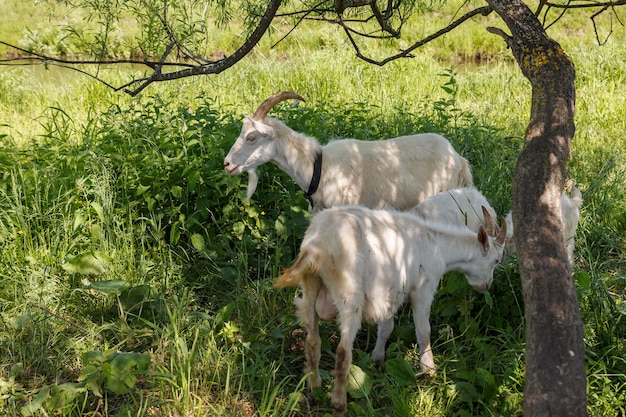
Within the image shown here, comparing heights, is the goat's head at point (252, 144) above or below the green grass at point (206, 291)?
above

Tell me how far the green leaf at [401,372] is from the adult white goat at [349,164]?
64.6 inches

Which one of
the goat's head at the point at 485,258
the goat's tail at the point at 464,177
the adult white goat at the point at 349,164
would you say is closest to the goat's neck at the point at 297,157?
the adult white goat at the point at 349,164

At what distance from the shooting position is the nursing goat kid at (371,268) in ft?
10.8

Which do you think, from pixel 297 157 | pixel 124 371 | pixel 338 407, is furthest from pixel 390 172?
pixel 124 371

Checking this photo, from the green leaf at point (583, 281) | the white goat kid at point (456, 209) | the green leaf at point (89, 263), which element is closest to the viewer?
the green leaf at point (583, 281)

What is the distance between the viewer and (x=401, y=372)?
10.9ft

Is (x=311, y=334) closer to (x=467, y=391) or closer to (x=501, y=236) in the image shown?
(x=467, y=391)

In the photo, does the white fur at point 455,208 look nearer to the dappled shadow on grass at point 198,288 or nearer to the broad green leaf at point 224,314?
the dappled shadow on grass at point 198,288

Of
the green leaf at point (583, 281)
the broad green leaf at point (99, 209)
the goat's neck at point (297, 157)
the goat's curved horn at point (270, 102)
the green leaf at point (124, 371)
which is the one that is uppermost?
the goat's curved horn at point (270, 102)

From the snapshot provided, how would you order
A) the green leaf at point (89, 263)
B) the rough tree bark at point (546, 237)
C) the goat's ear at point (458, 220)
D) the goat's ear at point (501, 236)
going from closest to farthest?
1. the rough tree bark at point (546, 237)
2. the goat's ear at point (501, 236)
3. the green leaf at point (89, 263)
4. the goat's ear at point (458, 220)

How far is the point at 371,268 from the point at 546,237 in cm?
147

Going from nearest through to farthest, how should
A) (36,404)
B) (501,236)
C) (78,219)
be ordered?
(36,404) → (501,236) → (78,219)

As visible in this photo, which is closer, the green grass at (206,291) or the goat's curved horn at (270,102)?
the green grass at (206,291)

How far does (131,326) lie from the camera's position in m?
3.89
